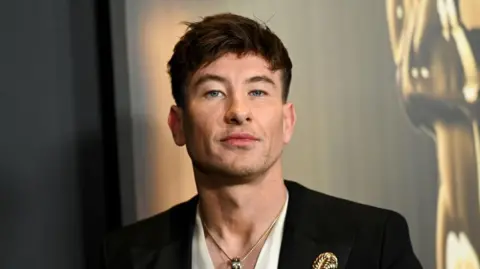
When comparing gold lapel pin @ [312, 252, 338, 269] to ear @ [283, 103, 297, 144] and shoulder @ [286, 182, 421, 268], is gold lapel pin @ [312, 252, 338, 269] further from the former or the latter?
ear @ [283, 103, 297, 144]

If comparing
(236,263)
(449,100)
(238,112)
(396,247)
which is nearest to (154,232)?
(236,263)

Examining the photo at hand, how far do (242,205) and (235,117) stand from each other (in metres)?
0.13

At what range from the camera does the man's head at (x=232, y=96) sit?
3.10ft

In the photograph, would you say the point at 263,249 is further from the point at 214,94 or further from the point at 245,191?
the point at 214,94

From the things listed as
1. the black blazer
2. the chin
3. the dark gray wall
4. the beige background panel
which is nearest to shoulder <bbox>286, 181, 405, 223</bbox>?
the black blazer

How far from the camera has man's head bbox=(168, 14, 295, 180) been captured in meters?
0.95

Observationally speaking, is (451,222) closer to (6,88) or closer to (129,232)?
(129,232)

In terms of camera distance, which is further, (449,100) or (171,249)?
(449,100)

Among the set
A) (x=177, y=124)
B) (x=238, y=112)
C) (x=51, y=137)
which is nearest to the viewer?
(x=238, y=112)

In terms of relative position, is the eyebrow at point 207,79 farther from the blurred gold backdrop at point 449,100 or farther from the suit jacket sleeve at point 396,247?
the blurred gold backdrop at point 449,100

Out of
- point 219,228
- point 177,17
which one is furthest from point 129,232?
point 177,17

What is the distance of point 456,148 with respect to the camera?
4.13 ft

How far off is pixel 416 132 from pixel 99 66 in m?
0.57

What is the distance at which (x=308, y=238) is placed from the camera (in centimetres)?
98
